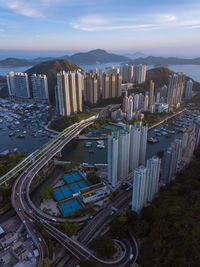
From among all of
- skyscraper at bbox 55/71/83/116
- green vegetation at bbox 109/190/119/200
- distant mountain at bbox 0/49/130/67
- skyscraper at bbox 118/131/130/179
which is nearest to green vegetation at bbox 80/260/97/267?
green vegetation at bbox 109/190/119/200

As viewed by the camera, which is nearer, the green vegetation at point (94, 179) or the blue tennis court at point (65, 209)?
the blue tennis court at point (65, 209)

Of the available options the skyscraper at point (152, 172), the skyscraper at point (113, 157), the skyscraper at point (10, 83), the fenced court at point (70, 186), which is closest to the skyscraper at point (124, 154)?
the skyscraper at point (113, 157)

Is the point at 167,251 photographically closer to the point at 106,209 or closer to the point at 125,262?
the point at 125,262

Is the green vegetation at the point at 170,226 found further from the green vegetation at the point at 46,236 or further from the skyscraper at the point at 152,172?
the green vegetation at the point at 46,236

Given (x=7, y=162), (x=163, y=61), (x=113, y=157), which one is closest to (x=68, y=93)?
(x=7, y=162)

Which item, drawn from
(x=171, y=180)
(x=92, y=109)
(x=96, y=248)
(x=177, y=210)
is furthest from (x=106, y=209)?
(x=92, y=109)

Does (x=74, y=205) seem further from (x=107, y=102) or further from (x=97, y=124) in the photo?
(x=107, y=102)
